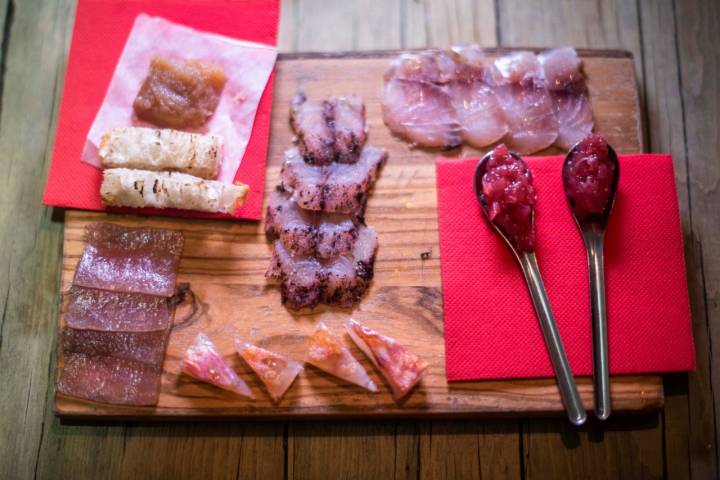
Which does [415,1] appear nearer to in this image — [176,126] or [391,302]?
[176,126]

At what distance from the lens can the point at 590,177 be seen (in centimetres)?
199

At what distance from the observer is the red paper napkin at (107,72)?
6.86ft

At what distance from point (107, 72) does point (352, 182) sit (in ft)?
3.24

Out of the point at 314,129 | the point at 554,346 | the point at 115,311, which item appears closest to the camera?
the point at 554,346

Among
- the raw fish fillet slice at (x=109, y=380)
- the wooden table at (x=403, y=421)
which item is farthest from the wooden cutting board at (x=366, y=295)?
the wooden table at (x=403, y=421)

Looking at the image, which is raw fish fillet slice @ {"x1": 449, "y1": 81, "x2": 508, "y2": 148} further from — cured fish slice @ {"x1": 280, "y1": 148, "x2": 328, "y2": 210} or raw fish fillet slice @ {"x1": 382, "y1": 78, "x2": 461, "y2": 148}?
cured fish slice @ {"x1": 280, "y1": 148, "x2": 328, "y2": 210}

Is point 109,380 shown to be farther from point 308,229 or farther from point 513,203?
point 513,203

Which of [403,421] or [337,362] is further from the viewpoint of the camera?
[403,421]

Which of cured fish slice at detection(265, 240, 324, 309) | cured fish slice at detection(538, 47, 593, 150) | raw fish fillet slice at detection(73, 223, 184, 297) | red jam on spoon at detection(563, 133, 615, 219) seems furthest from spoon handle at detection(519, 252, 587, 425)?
raw fish fillet slice at detection(73, 223, 184, 297)

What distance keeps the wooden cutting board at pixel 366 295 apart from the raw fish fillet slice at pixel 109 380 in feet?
0.11

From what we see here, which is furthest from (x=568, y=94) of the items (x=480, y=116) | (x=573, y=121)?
(x=480, y=116)

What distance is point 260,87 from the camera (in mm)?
2180

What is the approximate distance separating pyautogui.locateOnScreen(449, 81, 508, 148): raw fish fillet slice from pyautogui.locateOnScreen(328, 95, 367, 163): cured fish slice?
35cm

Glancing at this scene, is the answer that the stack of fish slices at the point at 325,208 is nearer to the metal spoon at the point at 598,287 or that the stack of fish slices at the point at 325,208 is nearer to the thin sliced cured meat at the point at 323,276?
the thin sliced cured meat at the point at 323,276
